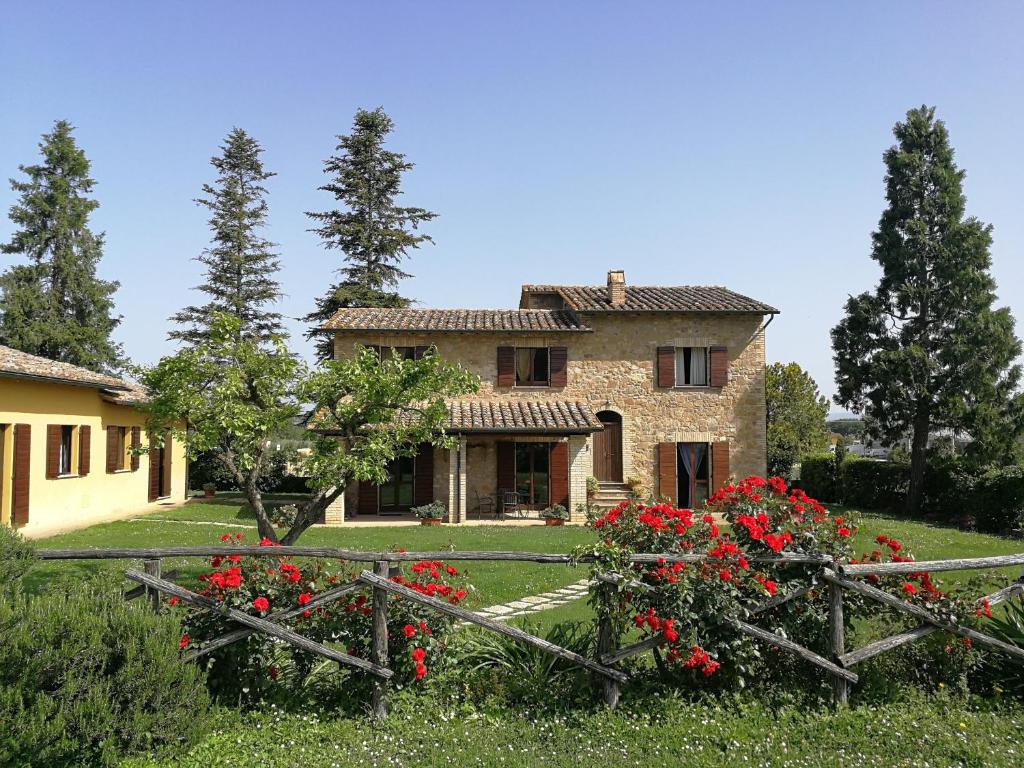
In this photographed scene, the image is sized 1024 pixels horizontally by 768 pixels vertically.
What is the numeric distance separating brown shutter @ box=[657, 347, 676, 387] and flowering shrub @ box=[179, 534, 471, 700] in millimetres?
16687

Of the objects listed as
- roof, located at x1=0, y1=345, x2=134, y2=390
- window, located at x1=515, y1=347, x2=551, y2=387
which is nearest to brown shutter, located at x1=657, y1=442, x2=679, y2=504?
window, located at x1=515, y1=347, x2=551, y2=387

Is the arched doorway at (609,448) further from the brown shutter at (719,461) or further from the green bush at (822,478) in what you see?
the green bush at (822,478)

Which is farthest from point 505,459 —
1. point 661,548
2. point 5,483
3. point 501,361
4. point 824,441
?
point 824,441

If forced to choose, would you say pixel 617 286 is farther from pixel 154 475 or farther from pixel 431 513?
pixel 154 475

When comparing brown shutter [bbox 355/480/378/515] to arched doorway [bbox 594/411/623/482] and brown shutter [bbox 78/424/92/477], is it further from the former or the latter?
brown shutter [bbox 78/424/92/477]

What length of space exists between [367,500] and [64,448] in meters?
8.03

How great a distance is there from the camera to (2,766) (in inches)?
162

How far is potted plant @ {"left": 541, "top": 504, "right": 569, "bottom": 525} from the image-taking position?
1912 centimetres

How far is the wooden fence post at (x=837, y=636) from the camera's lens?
535 cm

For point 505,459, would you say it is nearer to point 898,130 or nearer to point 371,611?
point 371,611

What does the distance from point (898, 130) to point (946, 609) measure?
74.5ft

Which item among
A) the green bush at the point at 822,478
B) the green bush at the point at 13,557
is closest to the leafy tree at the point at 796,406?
the green bush at the point at 822,478

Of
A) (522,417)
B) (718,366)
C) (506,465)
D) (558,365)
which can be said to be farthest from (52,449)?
(718,366)

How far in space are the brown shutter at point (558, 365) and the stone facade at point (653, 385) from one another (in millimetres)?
167
